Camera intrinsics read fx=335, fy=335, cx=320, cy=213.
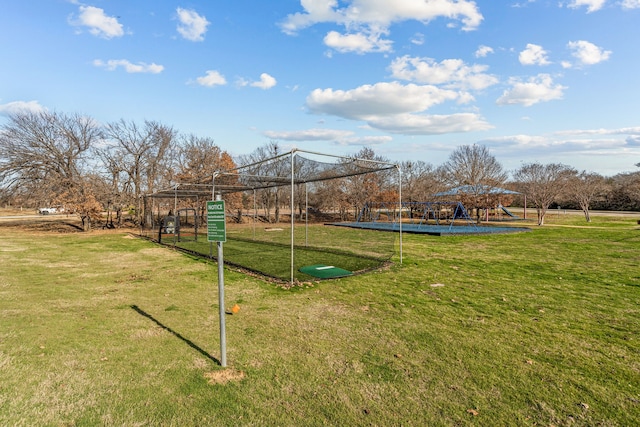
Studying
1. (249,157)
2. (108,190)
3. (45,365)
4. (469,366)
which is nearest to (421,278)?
(469,366)

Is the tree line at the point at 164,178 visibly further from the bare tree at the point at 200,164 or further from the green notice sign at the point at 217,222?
the green notice sign at the point at 217,222

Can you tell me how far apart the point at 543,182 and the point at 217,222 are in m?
23.5

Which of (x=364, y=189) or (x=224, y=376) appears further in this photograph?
(x=364, y=189)

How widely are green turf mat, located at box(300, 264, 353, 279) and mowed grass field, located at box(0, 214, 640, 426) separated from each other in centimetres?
39

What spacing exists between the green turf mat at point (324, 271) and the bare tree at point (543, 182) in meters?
18.6

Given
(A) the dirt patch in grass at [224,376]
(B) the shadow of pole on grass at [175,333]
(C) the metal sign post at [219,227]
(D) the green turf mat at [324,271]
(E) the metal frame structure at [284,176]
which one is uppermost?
(E) the metal frame structure at [284,176]

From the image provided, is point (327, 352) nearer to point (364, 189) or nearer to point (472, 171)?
point (364, 189)

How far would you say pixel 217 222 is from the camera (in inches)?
108

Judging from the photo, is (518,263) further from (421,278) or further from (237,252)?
(237,252)

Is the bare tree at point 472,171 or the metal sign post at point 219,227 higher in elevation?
the bare tree at point 472,171

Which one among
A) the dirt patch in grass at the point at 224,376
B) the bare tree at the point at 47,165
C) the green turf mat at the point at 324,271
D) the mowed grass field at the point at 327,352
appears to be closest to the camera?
the mowed grass field at the point at 327,352

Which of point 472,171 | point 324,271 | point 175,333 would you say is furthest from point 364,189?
point 175,333

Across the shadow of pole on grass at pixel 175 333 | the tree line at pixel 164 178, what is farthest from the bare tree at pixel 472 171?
the shadow of pole on grass at pixel 175 333

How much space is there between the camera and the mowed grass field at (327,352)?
227 centimetres
